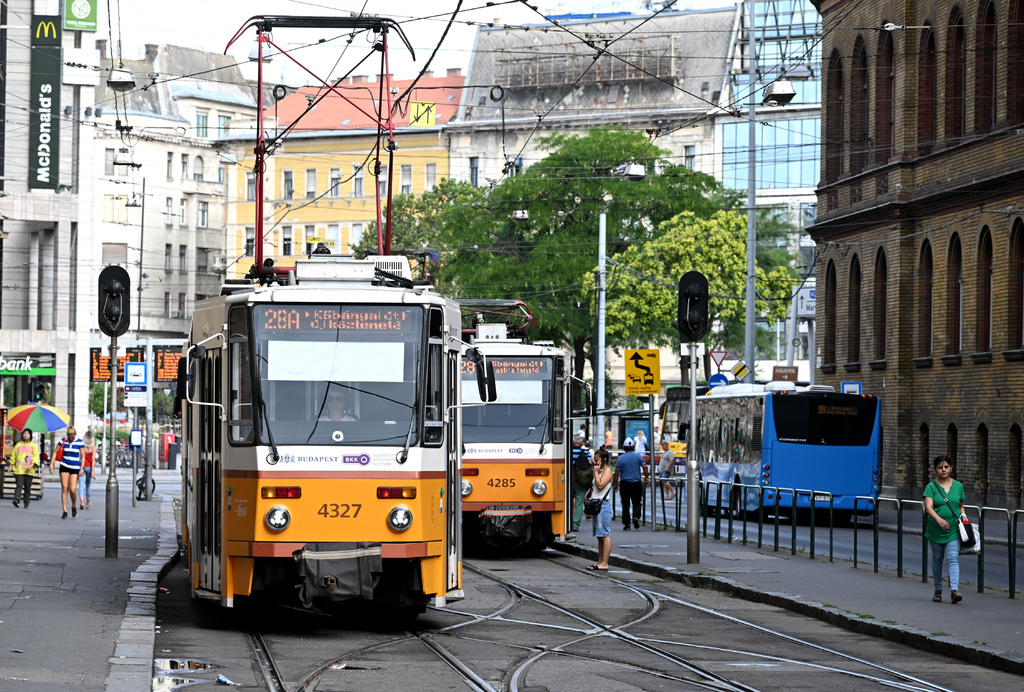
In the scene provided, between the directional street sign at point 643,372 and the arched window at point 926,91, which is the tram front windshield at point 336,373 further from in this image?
the arched window at point 926,91

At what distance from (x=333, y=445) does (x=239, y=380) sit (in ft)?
3.23

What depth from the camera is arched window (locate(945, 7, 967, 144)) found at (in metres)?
40.8

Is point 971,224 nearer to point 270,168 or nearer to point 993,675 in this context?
point 993,675

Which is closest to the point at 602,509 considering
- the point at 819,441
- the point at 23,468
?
the point at 819,441

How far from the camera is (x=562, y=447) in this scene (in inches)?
987

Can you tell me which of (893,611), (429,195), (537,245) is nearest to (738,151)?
(429,195)

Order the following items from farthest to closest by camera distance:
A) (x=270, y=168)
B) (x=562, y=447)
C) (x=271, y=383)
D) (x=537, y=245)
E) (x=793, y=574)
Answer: (x=270, y=168)
(x=537, y=245)
(x=562, y=447)
(x=793, y=574)
(x=271, y=383)

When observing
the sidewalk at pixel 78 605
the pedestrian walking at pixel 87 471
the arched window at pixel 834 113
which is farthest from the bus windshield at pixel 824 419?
the pedestrian walking at pixel 87 471

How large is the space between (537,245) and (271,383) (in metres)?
59.1

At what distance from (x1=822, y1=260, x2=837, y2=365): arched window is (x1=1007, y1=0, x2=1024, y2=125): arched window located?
1158cm

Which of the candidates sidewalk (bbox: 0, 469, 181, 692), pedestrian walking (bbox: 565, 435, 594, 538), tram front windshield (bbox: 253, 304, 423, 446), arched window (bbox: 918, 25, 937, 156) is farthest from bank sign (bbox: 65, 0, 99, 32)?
tram front windshield (bbox: 253, 304, 423, 446)

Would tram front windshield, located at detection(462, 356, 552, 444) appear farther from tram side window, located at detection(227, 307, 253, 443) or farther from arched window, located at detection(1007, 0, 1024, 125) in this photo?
arched window, located at detection(1007, 0, 1024, 125)

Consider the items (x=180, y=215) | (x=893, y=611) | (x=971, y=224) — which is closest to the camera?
(x=893, y=611)

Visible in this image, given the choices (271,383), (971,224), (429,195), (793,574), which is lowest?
(793,574)
